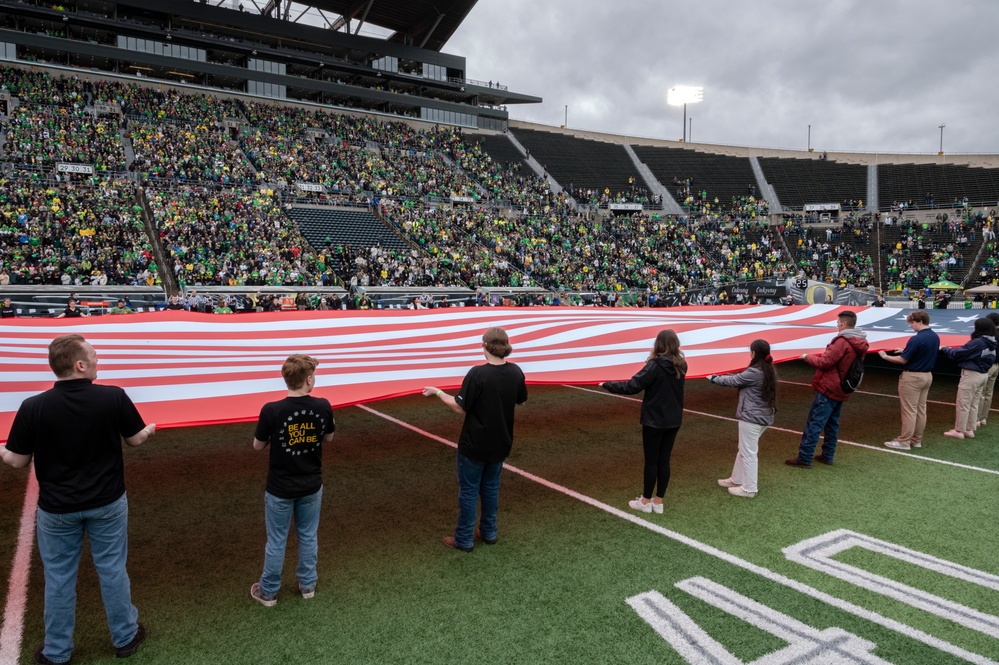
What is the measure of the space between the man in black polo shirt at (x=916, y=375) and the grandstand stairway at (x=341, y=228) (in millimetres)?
24573

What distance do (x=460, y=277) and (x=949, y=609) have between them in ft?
83.6

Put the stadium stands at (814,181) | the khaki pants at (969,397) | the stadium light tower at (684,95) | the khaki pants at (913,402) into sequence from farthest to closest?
the stadium light tower at (684,95)
the stadium stands at (814,181)
the khaki pants at (969,397)
the khaki pants at (913,402)

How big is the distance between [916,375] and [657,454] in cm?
412

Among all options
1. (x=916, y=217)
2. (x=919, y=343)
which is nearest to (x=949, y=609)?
(x=919, y=343)

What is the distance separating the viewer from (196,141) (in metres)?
32.2

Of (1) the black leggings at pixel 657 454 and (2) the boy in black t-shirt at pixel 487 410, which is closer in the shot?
A: (2) the boy in black t-shirt at pixel 487 410

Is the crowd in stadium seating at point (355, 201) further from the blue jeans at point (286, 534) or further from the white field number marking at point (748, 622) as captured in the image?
the white field number marking at point (748, 622)

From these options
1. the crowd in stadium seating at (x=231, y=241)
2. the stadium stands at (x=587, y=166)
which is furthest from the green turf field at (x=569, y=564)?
the stadium stands at (x=587, y=166)

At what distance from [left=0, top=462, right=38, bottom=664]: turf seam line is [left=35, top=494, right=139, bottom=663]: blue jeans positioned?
38cm

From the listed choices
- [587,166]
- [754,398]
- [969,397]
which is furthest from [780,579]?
[587,166]

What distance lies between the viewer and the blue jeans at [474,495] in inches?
165

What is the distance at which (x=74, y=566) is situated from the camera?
3033 mm

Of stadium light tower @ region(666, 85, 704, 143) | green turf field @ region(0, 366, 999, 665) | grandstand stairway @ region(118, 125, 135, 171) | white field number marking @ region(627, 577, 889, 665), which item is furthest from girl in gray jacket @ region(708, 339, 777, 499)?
stadium light tower @ region(666, 85, 704, 143)

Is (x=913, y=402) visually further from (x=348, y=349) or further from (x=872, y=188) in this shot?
(x=872, y=188)
